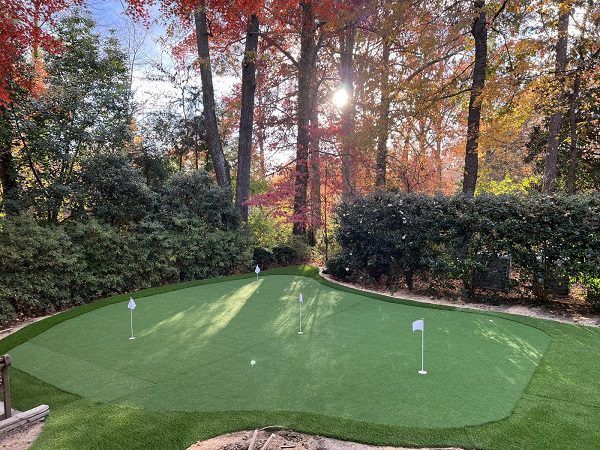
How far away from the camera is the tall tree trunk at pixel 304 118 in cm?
1169

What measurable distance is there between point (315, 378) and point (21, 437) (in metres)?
2.14

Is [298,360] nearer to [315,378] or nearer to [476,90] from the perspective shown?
[315,378]

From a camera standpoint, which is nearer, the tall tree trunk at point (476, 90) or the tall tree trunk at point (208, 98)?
the tall tree trunk at point (476, 90)

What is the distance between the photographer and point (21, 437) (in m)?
2.66

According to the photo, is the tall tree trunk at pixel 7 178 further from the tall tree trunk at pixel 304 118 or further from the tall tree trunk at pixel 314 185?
the tall tree trunk at pixel 314 185

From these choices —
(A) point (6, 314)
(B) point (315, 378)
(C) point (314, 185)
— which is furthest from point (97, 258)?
(C) point (314, 185)

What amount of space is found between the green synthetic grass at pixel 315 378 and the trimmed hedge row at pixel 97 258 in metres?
0.79

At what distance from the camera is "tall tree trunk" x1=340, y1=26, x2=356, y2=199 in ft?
38.7

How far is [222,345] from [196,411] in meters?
1.44

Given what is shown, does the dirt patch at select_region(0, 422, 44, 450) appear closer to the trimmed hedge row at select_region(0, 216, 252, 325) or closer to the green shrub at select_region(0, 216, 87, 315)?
the trimmed hedge row at select_region(0, 216, 252, 325)

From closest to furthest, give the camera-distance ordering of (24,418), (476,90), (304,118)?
(24,418), (476,90), (304,118)

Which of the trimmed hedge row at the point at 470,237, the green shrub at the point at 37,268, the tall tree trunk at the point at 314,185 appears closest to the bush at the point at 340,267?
the trimmed hedge row at the point at 470,237

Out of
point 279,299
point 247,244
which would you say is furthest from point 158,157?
point 279,299

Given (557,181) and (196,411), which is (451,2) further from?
(196,411)
